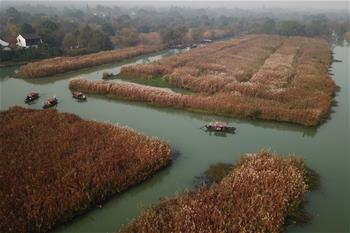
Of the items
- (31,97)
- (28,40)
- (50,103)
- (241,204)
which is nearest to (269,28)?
(28,40)

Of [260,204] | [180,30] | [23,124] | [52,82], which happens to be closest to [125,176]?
[260,204]

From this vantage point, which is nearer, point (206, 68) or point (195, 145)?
point (195, 145)

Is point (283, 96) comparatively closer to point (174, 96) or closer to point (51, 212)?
point (174, 96)

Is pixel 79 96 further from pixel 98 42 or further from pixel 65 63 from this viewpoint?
pixel 98 42

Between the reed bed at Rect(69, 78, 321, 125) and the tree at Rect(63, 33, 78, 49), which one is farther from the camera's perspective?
the tree at Rect(63, 33, 78, 49)

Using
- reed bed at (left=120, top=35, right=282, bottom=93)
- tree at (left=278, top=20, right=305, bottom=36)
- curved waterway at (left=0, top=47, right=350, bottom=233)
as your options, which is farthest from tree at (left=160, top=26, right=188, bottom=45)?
curved waterway at (left=0, top=47, right=350, bottom=233)

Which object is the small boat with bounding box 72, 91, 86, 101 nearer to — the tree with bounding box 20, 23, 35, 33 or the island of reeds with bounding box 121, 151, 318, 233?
the island of reeds with bounding box 121, 151, 318, 233
